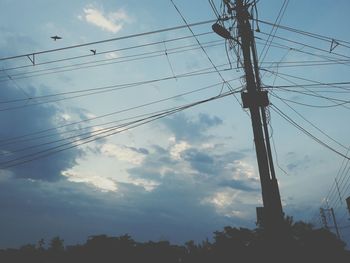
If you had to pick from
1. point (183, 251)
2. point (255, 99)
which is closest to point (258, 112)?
point (255, 99)

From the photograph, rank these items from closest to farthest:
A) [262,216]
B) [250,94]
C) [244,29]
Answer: [262,216] → [250,94] → [244,29]

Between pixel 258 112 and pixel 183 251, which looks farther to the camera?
pixel 183 251

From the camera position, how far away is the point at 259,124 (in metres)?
9.41

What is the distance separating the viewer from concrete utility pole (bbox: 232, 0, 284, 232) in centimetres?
848

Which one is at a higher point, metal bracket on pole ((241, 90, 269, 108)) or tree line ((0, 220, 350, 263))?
metal bracket on pole ((241, 90, 269, 108))

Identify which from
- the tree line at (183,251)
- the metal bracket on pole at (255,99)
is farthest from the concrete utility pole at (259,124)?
the tree line at (183,251)

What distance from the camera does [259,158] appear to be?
8.99m

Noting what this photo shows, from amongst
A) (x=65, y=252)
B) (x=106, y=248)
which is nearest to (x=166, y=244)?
(x=106, y=248)

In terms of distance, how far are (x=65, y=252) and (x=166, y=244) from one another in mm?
9203

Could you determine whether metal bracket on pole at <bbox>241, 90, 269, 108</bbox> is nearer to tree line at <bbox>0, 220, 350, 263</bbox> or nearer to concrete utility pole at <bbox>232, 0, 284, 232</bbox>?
concrete utility pole at <bbox>232, 0, 284, 232</bbox>

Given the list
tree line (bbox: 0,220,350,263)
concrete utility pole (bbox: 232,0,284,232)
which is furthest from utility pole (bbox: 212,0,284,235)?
tree line (bbox: 0,220,350,263)

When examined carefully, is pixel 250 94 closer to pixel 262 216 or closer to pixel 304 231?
pixel 262 216

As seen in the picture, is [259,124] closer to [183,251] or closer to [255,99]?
[255,99]

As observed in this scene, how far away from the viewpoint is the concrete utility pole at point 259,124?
8484 millimetres
